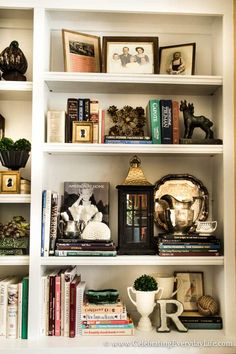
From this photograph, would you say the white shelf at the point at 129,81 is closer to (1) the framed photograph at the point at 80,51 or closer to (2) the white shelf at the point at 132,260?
(1) the framed photograph at the point at 80,51

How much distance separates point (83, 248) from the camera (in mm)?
2031

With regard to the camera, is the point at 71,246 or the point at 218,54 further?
the point at 218,54

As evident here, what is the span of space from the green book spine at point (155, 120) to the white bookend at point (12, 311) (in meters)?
1.00

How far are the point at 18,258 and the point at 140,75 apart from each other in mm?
1079

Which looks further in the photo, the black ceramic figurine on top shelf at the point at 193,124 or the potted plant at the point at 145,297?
the black ceramic figurine on top shelf at the point at 193,124

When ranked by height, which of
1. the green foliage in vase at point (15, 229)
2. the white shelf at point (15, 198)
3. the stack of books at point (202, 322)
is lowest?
the stack of books at point (202, 322)

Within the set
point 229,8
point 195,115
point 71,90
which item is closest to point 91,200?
point 71,90

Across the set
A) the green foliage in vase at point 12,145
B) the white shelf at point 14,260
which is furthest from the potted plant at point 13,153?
the white shelf at point 14,260

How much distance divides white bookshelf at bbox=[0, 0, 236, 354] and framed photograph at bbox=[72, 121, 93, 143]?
59mm

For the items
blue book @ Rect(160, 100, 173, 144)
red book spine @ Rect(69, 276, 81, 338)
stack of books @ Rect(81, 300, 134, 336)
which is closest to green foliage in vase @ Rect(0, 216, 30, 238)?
red book spine @ Rect(69, 276, 81, 338)

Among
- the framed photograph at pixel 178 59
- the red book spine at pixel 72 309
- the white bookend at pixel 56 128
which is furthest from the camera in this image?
the framed photograph at pixel 178 59

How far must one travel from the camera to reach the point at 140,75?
6.82 feet

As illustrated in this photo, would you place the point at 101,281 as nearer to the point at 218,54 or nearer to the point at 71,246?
the point at 71,246

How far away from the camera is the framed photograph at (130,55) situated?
215 cm
